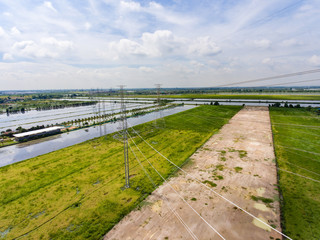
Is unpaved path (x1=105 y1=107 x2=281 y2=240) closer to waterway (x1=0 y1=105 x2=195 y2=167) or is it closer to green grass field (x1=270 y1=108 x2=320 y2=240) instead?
green grass field (x1=270 y1=108 x2=320 y2=240)

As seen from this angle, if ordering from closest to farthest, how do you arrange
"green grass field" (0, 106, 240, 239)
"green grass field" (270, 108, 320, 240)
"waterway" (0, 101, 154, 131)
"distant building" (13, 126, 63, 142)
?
"green grass field" (270, 108, 320, 240), "green grass field" (0, 106, 240, 239), "distant building" (13, 126, 63, 142), "waterway" (0, 101, 154, 131)

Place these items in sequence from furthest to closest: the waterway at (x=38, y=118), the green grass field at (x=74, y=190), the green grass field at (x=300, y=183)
A: 1. the waterway at (x=38, y=118)
2. the green grass field at (x=74, y=190)
3. the green grass field at (x=300, y=183)

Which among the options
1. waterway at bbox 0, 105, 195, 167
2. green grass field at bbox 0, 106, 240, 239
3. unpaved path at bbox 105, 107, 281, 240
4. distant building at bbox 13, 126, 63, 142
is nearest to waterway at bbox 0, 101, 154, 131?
waterway at bbox 0, 105, 195, 167

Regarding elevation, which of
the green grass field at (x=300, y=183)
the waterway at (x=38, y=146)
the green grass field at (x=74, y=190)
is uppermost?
the green grass field at (x=300, y=183)

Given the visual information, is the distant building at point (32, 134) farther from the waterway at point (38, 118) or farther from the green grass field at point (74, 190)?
the green grass field at point (74, 190)


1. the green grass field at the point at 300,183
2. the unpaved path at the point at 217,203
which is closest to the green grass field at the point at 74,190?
the unpaved path at the point at 217,203

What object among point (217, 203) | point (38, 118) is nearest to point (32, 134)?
point (38, 118)
